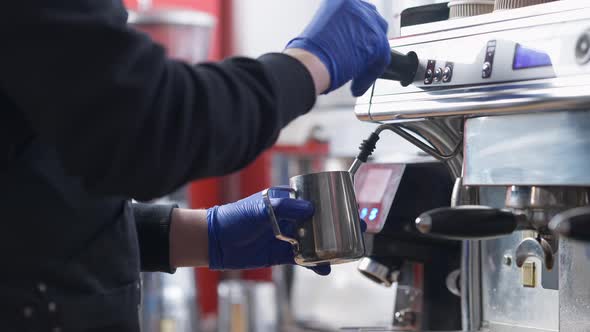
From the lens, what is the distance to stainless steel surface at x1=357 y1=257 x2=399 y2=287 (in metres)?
1.08

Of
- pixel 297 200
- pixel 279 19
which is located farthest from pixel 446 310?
pixel 279 19

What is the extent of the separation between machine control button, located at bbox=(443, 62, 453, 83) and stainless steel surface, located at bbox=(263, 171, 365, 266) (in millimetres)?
148

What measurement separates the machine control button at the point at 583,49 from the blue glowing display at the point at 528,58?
1.2 inches

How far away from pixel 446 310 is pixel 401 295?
7cm

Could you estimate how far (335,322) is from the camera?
248 cm

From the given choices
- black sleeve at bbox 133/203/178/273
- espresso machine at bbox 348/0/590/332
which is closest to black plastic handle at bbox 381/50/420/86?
espresso machine at bbox 348/0/590/332

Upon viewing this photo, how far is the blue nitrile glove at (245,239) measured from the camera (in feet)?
3.35

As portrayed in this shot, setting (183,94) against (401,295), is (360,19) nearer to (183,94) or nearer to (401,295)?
(183,94)

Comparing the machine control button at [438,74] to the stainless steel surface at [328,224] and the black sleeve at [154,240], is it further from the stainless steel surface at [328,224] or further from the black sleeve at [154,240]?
the black sleeve at [154,240]

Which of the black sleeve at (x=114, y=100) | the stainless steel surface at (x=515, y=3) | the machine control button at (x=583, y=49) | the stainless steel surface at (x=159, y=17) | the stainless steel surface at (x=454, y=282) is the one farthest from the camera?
the stainless steel surface at (x=159, y=17)

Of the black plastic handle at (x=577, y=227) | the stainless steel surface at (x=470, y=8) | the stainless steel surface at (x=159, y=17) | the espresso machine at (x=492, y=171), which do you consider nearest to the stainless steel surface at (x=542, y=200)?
the espresso machine at (x=492, y=171)

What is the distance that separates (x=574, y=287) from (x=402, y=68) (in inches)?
11.5

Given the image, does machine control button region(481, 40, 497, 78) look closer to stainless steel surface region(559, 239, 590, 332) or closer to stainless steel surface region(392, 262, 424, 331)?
stainless steel surface region(559, 239, 590, 332)

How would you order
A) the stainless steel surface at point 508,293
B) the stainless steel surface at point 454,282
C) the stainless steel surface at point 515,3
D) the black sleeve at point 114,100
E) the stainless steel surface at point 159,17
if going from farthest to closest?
1. the stainless steel surface at point 159,17
2. the stainless steel surface at point 454,282
3. the stainless steel surface at point 508,293
4. the stainless steel surface at point 515,3
5. the black sleeve at point 114,100
